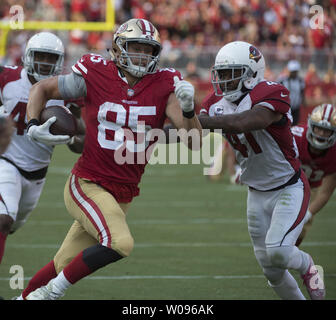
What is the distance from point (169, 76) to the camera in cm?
468

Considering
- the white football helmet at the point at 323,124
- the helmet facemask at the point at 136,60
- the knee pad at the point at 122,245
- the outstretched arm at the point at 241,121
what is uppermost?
the helmet facemask at the point at 136,60

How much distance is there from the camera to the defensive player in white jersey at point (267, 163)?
4703 millimetres

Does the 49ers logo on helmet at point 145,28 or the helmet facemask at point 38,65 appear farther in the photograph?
the helmet facemask at point 38,65

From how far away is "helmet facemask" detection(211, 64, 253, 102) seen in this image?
476 centimetres

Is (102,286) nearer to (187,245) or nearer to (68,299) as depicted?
(68,299)

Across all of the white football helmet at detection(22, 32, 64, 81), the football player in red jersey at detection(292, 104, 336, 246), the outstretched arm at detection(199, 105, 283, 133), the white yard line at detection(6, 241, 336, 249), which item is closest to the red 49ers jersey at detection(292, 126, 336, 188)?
the football player in red jersey at detection(292, 104, 336, 246)

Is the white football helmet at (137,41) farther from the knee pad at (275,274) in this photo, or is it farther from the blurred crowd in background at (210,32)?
the blurred crowd in background at (210,32)

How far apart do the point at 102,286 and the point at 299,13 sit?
14.4m

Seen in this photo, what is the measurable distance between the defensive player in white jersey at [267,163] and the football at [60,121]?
877mm

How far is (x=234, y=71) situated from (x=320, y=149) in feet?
5.80

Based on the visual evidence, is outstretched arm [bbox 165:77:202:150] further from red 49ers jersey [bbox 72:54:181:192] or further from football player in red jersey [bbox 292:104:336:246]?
football player in red jersey [bbox 292:104:336:246]

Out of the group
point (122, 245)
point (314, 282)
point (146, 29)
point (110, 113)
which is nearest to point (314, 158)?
point (314, 282)

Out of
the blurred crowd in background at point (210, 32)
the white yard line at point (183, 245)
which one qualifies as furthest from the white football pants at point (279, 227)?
the blurred crowd in background at point (210, 32)
